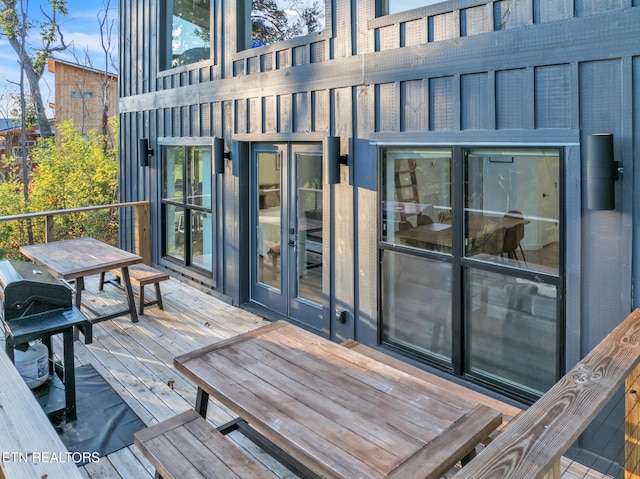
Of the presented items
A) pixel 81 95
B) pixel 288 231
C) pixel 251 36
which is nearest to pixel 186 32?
pixel 251 36

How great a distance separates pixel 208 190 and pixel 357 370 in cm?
409

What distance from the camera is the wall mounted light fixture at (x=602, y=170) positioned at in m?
2.50

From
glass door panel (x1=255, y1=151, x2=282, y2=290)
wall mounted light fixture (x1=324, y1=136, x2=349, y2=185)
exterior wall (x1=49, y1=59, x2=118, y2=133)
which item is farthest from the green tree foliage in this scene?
wall mounted light fixture (x1=324, y1=136, x2=349, y2=185)

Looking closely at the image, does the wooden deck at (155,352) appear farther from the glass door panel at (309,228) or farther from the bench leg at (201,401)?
the glass door panel at (309,228)

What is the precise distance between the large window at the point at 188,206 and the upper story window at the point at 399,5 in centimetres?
286

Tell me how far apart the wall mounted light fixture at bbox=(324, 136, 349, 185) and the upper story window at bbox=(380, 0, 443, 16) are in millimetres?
1022

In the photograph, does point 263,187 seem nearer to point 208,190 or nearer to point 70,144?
point 208,190

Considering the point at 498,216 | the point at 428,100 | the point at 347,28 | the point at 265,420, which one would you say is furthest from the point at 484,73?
the point at 265,420

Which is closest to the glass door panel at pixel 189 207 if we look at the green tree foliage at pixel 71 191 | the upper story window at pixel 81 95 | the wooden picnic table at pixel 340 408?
the wooden picnic table at pixel 340 408

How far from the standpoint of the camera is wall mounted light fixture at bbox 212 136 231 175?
5395mm

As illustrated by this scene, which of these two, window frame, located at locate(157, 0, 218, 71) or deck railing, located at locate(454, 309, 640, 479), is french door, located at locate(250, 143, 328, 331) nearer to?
window frame, located at locate(157, 0, 218, 71)

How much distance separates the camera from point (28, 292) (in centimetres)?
295

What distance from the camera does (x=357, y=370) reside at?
2373 mm

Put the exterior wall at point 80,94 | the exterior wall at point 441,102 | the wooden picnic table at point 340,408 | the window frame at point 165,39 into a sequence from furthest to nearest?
the exterior wall at point 80,94 < the window frame at point 165,39 < the exterior wall at point 441,102 < the wooden picnic table at point 340,408
